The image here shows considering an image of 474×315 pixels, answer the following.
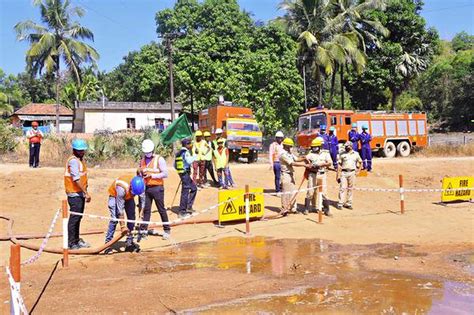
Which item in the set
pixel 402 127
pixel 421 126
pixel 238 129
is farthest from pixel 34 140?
pixel 421 126

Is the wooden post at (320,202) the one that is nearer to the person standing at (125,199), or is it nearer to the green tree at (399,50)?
the person standing at (125,199)

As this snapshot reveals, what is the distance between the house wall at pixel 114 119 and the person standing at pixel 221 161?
27.2m

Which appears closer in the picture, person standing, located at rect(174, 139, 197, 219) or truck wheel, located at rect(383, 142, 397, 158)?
person standing, located at rect(174, 139, 197, 219)

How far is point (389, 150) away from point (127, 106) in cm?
2411

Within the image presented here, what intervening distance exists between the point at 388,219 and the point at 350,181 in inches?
60.7

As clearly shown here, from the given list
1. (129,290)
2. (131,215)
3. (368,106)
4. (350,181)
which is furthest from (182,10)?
(129,290)

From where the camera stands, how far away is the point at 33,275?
23.4 ft

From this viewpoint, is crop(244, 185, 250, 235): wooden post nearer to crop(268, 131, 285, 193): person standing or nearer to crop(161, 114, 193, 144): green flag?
crop(268, 131, 285, 193): person standing

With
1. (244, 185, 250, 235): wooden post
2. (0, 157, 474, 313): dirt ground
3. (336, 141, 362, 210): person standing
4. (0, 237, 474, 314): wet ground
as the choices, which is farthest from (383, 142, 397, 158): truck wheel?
(0, 237, 474, 314): wet ground

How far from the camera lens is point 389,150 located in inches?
1088

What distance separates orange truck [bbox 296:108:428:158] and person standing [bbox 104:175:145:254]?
16464 mm

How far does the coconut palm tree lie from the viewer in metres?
35.9

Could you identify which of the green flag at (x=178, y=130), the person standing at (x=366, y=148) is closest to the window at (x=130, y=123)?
the green flag at (x=178, y=130)

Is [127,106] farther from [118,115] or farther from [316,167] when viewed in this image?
[316,167]
